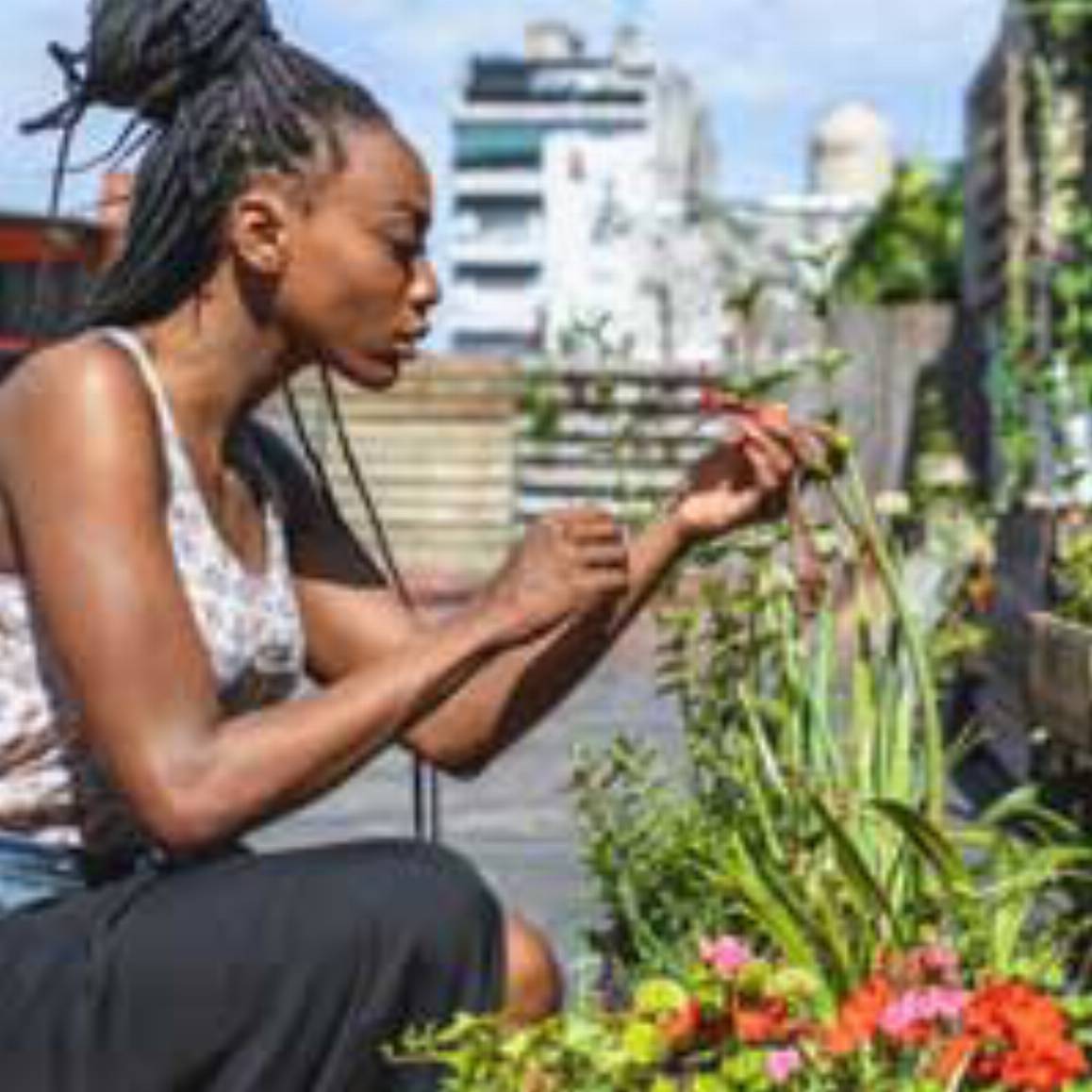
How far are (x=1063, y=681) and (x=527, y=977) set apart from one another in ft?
4.39

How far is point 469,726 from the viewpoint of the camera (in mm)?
3195

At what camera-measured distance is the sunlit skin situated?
8.59 feet

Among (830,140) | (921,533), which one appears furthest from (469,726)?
(830,140)

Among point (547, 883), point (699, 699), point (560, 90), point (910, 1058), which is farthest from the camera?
point (560, 90)

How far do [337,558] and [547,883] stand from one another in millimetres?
3447

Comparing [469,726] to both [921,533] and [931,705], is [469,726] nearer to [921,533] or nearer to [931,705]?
[931,705]

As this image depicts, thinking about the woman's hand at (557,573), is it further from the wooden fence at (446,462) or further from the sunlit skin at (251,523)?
the wooden fence at (446,462)

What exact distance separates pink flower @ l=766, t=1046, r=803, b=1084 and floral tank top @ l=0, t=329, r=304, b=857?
709 millimetres

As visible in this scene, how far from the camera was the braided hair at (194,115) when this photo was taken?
2.84 meters

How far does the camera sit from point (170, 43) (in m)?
2.91

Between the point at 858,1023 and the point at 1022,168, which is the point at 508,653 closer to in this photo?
the point at 858,1023

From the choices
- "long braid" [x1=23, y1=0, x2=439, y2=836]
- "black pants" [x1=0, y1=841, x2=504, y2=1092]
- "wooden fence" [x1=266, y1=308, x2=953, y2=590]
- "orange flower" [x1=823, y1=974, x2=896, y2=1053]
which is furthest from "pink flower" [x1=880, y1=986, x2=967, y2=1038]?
"wooden fence" [x1=266, y1=308, x2=953, y2=590]

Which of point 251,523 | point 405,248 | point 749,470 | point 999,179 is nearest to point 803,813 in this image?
point 749,470

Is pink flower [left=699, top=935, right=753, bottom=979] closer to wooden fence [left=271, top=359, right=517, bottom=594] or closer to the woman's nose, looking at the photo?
the woman's nose
